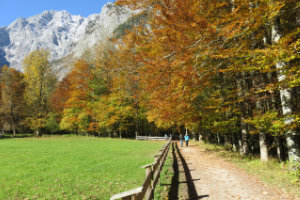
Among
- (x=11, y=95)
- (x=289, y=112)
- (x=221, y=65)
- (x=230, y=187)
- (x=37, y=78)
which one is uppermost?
(x=37, y=78)

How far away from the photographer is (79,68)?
3662cm

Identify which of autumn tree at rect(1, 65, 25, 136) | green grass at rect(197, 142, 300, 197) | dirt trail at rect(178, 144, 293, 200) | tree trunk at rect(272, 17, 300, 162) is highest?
autumn tree at rect(1, 65, 25, 136)

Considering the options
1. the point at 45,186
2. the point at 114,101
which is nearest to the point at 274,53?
the point at 45,186

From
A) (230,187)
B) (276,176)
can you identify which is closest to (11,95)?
(230,187)

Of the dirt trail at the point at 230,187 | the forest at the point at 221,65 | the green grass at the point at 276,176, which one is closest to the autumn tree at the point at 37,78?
the forest at the point at 221,65

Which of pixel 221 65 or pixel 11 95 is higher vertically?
pixel 11 95

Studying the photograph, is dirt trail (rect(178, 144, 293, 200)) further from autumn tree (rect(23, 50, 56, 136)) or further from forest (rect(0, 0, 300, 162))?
autumn tree (rect(23, 50, 56, 136))

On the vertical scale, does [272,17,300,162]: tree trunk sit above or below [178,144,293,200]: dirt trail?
above

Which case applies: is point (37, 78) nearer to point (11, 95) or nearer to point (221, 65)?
point (11, 95)

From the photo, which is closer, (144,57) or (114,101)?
(144,57)

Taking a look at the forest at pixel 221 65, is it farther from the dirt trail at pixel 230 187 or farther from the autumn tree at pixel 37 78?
the autumn tree at pixel 37 78

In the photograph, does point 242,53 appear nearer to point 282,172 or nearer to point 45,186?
point 282,172

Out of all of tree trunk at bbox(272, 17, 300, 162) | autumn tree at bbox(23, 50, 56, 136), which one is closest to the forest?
tree trunk at bbox(272, 17, 300, 162)

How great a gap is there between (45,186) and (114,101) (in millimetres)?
28780
